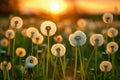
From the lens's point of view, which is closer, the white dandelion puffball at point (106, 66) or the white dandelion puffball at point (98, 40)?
the white dandelion puffball at point (106, 66)

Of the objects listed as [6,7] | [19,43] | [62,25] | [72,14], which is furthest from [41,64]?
[6,7]

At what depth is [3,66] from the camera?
11.6ft

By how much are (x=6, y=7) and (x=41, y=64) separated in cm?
1377

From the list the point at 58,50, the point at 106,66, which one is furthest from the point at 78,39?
the point at 106,66

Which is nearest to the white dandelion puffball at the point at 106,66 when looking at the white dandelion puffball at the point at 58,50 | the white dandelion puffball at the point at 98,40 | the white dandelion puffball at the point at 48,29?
the white dandelion puffball at the point at 98,40

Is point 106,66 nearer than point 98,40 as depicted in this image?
Yes

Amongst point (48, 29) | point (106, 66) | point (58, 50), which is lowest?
point (106, 66)

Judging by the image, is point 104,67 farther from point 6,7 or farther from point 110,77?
point 6,7

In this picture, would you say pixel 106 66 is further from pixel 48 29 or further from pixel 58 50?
pixel 48 29

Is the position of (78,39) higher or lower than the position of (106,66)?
higher

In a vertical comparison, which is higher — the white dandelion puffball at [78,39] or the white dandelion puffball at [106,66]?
the white dandelion puffball at [78,39]

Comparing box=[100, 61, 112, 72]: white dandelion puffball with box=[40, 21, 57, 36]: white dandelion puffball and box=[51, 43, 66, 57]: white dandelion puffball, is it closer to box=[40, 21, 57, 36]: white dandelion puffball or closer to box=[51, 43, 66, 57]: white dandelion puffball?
box=[51, 43, 66, 57]: white dandelion puffball

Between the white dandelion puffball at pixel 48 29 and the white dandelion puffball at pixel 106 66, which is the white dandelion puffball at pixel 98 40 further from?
the white dandelion puffball at pixel 48 29

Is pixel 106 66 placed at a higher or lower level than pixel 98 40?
lower
